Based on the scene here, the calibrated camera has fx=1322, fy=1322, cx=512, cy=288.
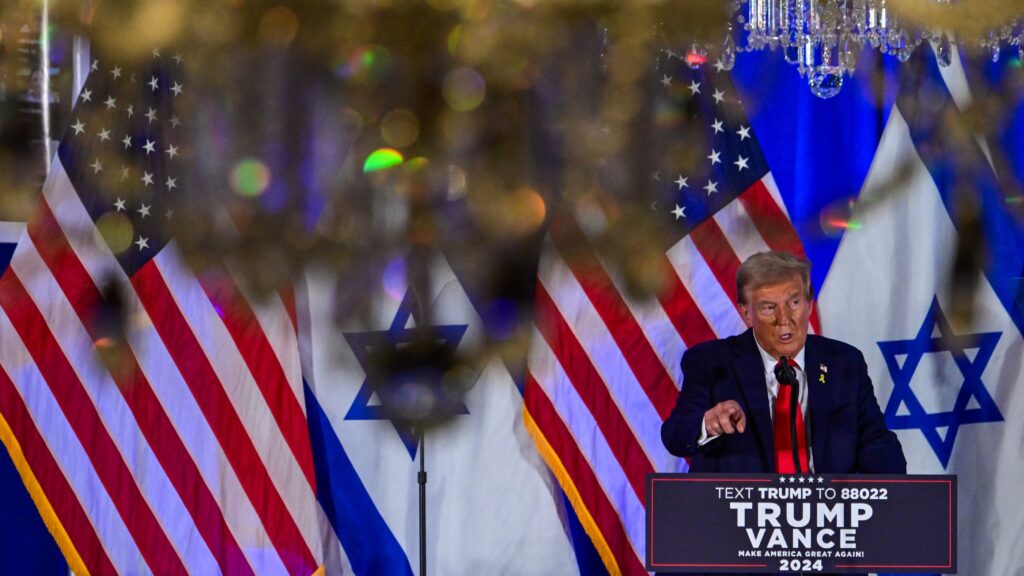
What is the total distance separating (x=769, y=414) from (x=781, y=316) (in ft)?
0.67

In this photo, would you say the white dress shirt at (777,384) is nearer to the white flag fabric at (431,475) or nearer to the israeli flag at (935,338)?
the israeli flag at (935,338)

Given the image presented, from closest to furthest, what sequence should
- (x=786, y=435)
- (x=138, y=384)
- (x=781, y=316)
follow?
(x=786, y=435)
(x=781, y=316)
(x=138, y=384)

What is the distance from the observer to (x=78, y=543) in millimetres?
3359

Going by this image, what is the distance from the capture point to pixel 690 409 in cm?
267

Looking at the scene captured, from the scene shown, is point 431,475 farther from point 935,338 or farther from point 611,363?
point 935,338

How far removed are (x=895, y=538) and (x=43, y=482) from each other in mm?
2238

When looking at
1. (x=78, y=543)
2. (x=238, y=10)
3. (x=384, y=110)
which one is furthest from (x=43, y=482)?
(x=238, y=10)

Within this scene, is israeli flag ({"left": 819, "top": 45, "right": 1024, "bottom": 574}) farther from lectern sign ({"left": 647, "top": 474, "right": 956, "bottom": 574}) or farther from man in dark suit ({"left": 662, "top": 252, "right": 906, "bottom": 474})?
lectern sign ({"left": 647, "top": 474, "right": 956, "bottom": 574})

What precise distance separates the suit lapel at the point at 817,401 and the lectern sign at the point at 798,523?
0.63m

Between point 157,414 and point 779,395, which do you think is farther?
point 157,414

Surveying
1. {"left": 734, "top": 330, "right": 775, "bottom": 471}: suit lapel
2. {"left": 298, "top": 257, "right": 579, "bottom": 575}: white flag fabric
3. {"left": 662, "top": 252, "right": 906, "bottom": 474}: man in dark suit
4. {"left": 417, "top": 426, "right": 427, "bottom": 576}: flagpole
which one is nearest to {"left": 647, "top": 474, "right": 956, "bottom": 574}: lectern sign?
{"left": 662, "top": 252, "right": 906, "bottom": 474}: man in dark suit

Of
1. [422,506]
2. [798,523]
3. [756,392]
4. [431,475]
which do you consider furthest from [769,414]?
[431,475]

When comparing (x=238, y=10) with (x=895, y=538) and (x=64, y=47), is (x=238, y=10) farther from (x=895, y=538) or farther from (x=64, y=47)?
(x=895, y=538)

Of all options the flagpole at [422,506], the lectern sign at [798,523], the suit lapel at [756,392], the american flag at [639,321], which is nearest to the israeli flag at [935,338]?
the american flag at [639,321]
